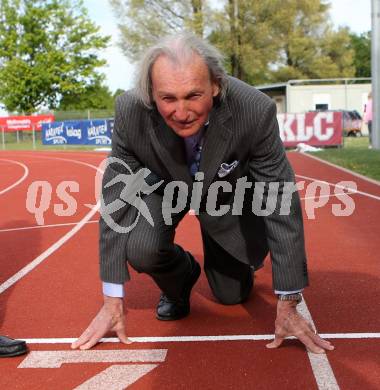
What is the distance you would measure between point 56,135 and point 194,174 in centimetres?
3254

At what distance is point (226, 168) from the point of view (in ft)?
11.2

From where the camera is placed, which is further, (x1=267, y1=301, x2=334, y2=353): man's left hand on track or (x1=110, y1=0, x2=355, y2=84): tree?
(x1=110, y1=0, x2=355, y2=84): tree

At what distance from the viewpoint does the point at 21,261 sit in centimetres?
622

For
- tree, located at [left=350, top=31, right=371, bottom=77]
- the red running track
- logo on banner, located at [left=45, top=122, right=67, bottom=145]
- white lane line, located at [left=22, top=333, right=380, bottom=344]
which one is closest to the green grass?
the red running track

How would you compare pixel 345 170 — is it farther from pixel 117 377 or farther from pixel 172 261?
pixel 117 377

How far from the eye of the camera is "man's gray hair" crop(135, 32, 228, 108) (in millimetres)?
2932

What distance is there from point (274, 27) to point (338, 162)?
2584 centimetres

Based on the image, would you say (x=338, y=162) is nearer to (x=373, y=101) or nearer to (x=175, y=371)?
(x=373, y=101)

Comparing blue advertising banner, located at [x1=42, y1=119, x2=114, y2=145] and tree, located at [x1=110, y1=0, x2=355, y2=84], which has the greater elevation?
tree, located at [x1=110, y1=0, x2=355, y2=84]

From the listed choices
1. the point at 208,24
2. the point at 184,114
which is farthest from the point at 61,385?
the point at 208,24

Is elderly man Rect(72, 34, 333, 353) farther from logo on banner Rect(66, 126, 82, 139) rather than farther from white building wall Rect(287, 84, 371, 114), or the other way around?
white building wall Rect(287, 84, 371, 114)

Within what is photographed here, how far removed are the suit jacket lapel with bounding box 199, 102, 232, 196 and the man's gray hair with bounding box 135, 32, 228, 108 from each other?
9cm

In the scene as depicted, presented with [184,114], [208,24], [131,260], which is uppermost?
[208,24]

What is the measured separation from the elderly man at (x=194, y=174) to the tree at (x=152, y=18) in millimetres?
34582
